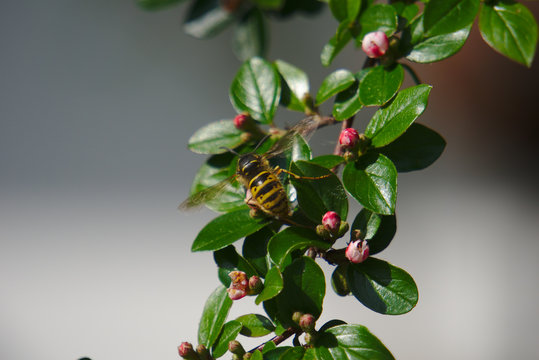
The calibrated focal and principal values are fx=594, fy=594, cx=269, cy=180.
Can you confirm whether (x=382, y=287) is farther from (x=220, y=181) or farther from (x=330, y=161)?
(x=220, y=181)

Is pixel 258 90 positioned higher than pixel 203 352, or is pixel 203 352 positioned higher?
pixel 258 90

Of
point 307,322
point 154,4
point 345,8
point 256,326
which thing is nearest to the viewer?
point 307,322

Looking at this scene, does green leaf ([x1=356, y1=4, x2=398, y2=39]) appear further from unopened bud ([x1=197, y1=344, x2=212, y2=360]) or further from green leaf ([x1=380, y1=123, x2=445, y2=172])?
unopened bud ([x1=197, y1=344, x2=212, y2=360])

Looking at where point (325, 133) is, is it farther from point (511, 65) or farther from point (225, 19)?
point (225, 19)

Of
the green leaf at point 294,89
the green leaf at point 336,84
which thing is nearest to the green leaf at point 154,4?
the green leaf at point 294,89


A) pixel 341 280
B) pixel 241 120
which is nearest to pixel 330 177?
pixel 341 280

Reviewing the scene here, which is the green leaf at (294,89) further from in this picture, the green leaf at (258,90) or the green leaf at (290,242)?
the green leaf at (290,242)
